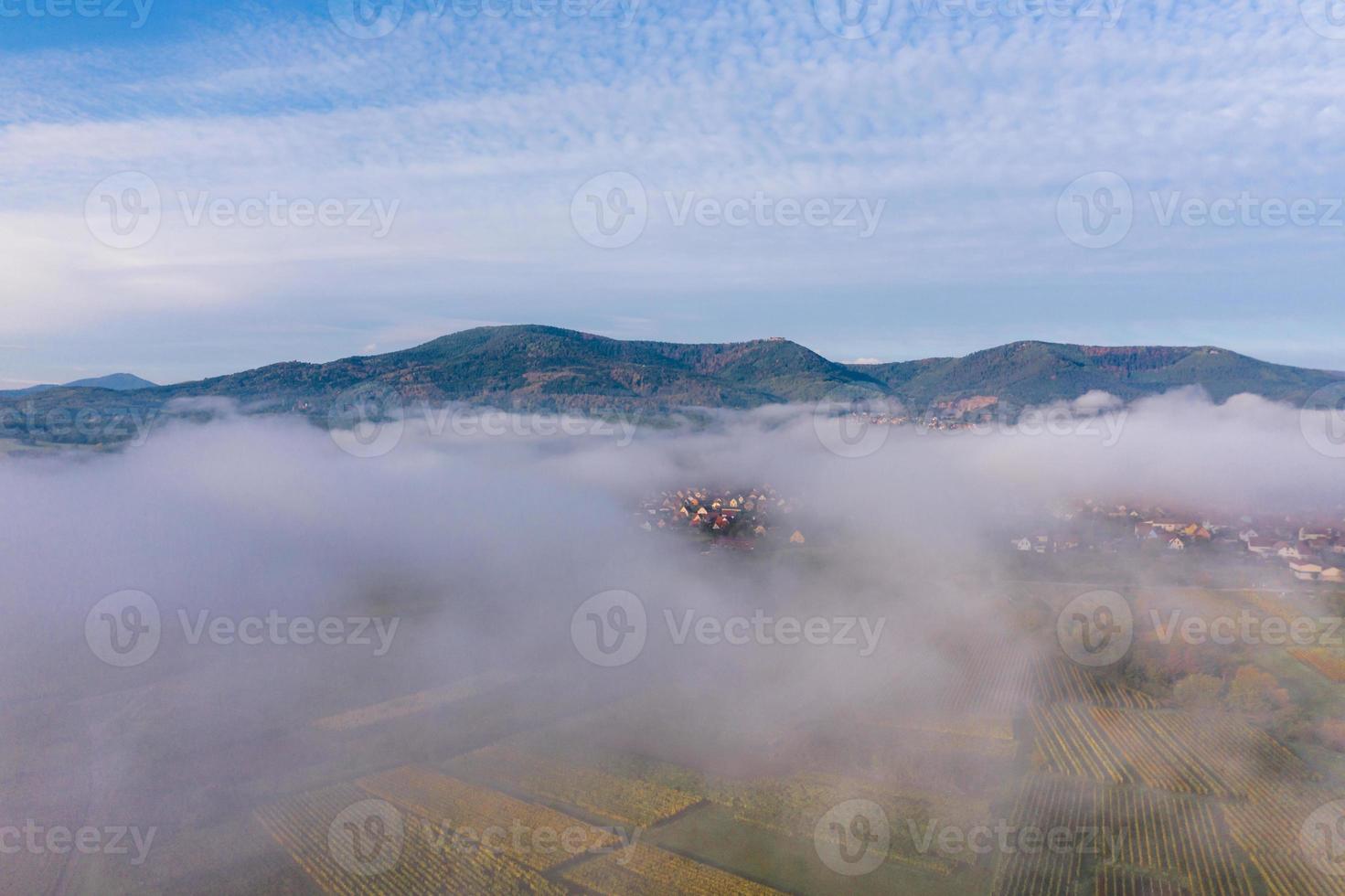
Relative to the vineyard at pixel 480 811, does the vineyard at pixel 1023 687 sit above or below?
below

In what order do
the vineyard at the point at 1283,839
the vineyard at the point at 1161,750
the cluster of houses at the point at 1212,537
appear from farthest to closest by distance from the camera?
the cluster of houses at the point at 1212,537, the vineyard at the point at 1161,750, the vineyard at the point at 1283,839

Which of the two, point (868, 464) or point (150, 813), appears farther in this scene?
point (868, 464)

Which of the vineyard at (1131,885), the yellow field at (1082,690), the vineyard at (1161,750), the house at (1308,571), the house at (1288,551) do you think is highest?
the house at (1288,551)

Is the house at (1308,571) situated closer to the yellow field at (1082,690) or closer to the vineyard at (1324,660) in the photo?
the vineyard at (1324,660)

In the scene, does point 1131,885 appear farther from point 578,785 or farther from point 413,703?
point 413,703

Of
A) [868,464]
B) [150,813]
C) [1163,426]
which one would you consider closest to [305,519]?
→ [150,813]

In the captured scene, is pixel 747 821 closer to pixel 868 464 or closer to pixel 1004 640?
pixel 1004 640

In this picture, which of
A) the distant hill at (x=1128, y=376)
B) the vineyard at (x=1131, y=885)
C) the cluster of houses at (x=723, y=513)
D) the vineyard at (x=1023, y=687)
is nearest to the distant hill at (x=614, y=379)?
the distant hill at (x=1128, y=376)
